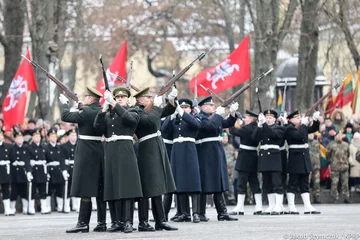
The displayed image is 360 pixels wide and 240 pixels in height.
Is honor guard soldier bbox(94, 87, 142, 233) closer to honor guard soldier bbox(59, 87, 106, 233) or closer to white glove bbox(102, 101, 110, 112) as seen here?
white glove bbox(102, 101, 110, 112)

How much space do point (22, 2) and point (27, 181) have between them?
23.2 feet

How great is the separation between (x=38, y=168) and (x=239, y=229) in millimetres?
8732

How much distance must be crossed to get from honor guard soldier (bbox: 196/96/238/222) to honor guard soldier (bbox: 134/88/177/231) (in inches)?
83.9

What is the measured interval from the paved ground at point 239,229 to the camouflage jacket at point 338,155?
4.76 m

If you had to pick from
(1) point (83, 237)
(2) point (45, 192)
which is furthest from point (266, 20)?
(1) point (83, 237)

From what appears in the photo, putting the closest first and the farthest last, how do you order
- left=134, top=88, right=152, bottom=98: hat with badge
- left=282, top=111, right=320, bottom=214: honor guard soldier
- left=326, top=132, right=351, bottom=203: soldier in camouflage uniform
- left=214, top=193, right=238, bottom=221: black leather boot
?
left=134, top=88, right=152, bottom=98: hat with badge < left=214, top=193, right=238, bottom=221: black leather boot < left=282, top=111, right=320, bottom=214: honor guard soldier < left=326, top=132, right=351, bottom=203: soldier in camouflage uniform

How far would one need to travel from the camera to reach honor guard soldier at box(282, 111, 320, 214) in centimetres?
2000

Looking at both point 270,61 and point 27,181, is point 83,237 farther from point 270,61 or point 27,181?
point 270,61

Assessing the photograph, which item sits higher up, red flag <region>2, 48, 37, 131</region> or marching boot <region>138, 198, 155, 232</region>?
red flag <region>2, 48, 37, 131</region>

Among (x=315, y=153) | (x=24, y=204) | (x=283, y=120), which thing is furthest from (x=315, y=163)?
(x=24, y=204)

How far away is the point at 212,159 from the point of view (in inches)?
708

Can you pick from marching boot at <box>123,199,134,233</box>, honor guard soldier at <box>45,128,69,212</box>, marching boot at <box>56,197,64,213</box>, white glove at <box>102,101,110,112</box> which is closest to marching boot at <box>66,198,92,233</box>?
marching boot at <box>123,199,134,233</box>

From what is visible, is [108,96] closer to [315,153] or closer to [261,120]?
[261,120]

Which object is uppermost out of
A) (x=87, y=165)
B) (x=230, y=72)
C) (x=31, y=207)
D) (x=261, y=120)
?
(x=230, y=72)
